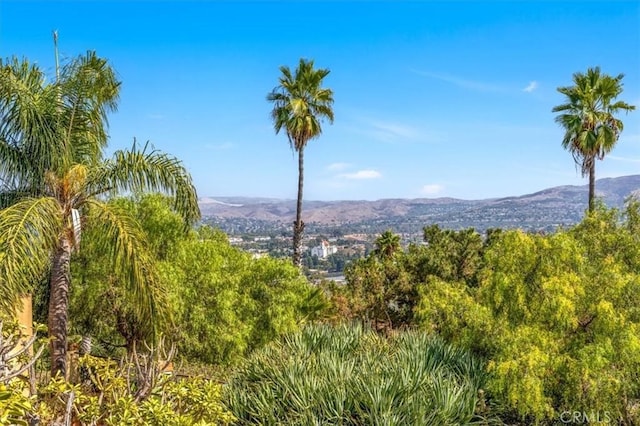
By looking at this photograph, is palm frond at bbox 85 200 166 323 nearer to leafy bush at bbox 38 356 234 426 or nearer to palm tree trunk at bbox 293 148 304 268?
leafy bush at bbox 38 356 234 426

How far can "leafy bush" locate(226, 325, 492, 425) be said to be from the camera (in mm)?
8195

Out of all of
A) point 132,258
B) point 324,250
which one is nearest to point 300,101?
point 132,258

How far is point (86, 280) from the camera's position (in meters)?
13.5

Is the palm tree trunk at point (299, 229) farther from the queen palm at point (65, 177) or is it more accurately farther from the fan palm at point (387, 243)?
the queen palm at point (65, 177)

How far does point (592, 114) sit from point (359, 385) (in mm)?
17402

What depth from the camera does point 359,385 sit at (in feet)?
27.7

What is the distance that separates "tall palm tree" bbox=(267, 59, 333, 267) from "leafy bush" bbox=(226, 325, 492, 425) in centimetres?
1309

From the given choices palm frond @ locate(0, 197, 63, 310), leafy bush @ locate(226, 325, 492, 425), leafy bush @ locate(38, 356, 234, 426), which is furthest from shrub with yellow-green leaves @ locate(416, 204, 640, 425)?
palm frond @ locate(0, 197, 63, 310)

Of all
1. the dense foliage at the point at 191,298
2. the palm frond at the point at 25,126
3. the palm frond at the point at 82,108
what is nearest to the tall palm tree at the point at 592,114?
the dense foliage at the point at 191,298

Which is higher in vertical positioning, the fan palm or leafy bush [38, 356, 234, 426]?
the fan palm

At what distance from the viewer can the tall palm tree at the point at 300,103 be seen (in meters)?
23.1

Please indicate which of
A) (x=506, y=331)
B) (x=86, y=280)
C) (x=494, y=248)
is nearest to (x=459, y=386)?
(x=506, y=331)

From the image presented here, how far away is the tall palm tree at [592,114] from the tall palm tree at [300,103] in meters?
10.1

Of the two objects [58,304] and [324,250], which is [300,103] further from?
[324,250]
